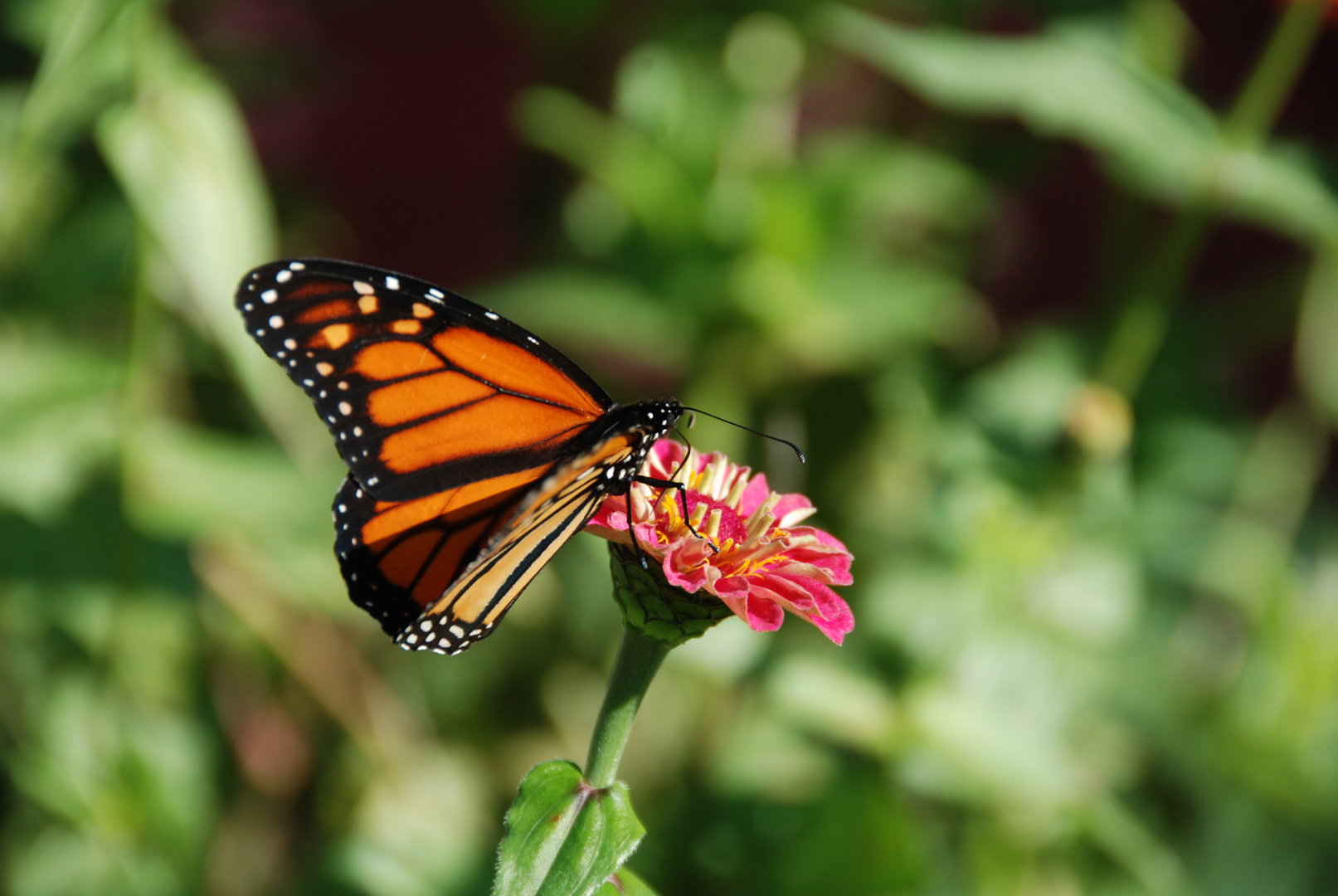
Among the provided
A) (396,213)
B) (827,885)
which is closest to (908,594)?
(827,885)

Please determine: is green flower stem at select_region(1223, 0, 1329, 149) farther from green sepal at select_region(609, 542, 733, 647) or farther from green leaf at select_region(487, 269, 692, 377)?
green sepal at select_region(609, 542, 733, 647)

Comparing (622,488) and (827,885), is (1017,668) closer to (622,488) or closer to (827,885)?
(827,885)

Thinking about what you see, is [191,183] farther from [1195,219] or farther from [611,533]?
[1195,219]

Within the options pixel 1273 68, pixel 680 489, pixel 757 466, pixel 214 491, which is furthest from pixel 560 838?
pixel 1273 68

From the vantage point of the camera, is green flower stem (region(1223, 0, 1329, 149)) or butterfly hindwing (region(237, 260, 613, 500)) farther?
green flower stem (region(1223, 0, 1329, 149))

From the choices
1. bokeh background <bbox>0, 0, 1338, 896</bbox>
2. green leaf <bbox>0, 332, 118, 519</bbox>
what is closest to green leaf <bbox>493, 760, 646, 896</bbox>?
bokeh background <bbox>0, 0, 1338, 896</bbox>

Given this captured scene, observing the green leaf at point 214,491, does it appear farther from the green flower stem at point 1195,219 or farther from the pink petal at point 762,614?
the green flower stem at point 1195,219
